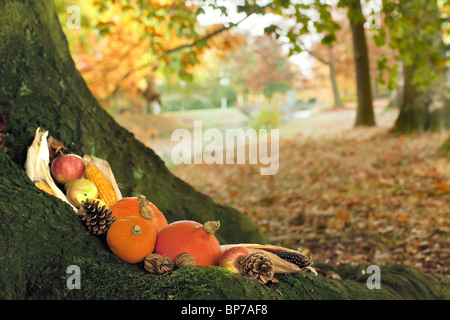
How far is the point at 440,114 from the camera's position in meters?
11.4

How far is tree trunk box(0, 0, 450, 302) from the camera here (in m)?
1.92

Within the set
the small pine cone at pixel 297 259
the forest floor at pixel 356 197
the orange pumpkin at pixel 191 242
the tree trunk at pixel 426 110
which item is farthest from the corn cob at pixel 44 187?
the tree trunk at pixel 426 110

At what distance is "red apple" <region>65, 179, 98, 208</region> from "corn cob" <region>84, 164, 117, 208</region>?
63 millimetres

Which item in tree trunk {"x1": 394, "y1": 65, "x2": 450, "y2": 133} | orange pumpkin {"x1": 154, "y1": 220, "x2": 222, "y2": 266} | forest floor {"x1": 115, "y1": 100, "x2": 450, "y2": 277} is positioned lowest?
forest floor {"x1": 115, "y1": 100, "x2": 450, "y2": 277}

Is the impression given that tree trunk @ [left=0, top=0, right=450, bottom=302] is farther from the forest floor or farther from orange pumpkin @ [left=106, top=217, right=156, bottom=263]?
the forest floor

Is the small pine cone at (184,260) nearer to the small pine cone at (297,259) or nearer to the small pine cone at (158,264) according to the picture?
the small pine cone at (158,264)

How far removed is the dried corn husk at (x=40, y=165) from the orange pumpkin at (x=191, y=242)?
22.1 inches

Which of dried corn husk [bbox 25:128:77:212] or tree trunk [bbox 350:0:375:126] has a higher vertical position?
tree trunk [bbox 350:0:375:126]

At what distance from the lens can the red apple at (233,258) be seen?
7.39 ft

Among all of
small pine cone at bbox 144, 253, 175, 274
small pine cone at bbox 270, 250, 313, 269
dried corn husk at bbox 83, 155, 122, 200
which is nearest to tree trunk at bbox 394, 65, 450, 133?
small pine cone at bbox 270, 250, 313, 269

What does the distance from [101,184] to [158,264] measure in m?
0.77

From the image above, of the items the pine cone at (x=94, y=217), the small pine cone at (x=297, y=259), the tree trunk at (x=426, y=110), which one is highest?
the tree trunk at (x=426, y=110)

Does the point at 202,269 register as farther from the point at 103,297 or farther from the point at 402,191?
the point at 402,191

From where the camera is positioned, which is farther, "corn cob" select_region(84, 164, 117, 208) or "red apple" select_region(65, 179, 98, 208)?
"corn cob" select_region(84, 164, 117, 208)
